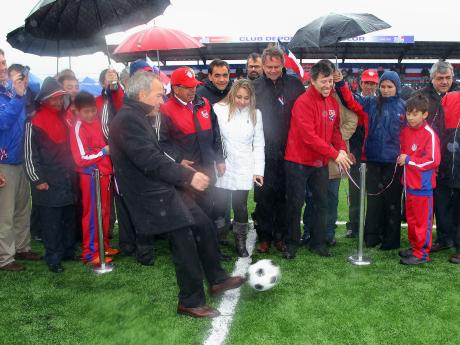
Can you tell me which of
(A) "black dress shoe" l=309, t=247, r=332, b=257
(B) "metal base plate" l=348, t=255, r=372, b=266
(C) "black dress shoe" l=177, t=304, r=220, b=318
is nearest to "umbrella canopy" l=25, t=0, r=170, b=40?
(C) "black dress shoe" l=177, t=304, r=220, b=318

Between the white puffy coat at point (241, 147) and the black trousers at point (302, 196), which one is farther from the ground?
the white puffy coat at point (241, 147)

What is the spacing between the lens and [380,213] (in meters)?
4.88

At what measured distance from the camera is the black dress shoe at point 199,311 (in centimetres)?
329

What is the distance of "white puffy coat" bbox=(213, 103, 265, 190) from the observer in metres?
4.34

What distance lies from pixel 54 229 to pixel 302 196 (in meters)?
2.45

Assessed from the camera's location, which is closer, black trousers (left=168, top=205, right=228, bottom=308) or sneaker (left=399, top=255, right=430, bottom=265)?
black trousers (left=168, top=205, right=228, bottom=308)

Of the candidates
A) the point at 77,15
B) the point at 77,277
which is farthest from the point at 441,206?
the point at 77,15

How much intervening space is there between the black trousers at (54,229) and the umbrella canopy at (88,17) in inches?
67.4

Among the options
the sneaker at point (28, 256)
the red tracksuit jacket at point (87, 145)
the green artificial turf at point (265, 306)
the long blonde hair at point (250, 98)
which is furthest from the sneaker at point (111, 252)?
the long blonde hair at point (250, 98)

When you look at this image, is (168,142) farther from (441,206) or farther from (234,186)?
(441,206)

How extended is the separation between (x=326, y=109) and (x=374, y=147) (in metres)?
0.71

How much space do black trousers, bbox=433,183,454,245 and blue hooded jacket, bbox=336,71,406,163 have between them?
2.14ft

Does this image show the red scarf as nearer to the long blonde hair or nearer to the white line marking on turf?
the long blonde hair

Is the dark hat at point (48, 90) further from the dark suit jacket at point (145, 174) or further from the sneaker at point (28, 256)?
the sneaker at point (28, 256)
